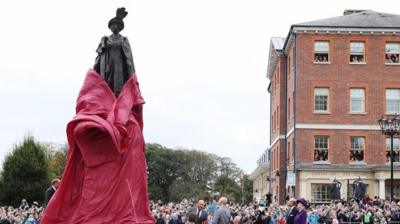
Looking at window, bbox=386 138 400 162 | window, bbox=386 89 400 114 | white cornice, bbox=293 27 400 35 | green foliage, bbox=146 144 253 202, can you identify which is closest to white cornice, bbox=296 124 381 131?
window, bbox=386 138 400 162

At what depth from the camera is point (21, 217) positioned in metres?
27.0

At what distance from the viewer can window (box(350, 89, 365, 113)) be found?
50.9 meters

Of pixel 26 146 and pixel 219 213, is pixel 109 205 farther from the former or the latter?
pixel 26 146

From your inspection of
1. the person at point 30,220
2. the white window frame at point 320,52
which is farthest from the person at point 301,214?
the white window frame at point 320,52

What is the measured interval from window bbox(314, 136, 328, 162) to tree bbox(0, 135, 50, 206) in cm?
2244

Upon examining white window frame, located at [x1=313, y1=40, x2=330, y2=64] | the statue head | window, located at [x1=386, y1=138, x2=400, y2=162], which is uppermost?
white window frame, located at [x1=313, y1=40, x2=330, y2=64]

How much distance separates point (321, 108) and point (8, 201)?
2595 centimetres

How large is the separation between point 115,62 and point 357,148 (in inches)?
1666

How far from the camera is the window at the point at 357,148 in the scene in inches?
1986

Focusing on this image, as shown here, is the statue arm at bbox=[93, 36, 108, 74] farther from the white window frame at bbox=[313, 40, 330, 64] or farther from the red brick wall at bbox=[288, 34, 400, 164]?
the white window frame at bbox=[313, 40, 330, 64]

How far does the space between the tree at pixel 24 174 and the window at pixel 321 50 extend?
79.7 ft

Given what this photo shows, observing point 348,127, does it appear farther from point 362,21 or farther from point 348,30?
point 362,21

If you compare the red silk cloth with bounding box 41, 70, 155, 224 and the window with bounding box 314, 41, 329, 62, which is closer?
the red silk cloth with bounding box 41, 70, 155, 224

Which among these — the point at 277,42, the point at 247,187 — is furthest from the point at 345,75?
the point at 247,187
